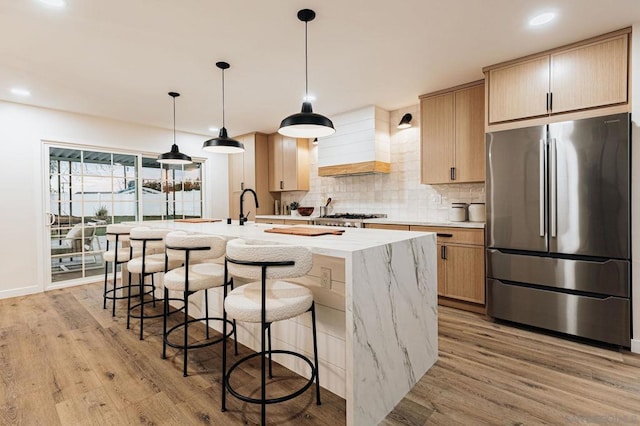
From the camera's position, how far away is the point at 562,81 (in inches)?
106

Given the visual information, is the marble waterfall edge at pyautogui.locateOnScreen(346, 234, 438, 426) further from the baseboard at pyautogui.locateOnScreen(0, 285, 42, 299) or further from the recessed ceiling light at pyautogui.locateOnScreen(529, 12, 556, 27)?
the baseboard at pyautogui.locateOnScreen(0, 285, 42, 299)

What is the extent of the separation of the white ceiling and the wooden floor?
8.19ft

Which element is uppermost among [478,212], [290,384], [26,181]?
[26,181]

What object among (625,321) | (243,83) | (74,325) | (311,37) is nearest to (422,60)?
(311,37)

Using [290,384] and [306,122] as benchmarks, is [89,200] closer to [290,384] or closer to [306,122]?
[306,122]

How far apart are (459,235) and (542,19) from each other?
1.94 meters

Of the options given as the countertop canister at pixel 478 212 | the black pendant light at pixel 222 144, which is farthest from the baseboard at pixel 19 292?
the countertop canister at pixel 478 212

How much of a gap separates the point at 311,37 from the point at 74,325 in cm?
344

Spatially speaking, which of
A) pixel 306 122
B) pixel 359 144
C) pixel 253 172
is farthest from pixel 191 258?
pixel 253 172

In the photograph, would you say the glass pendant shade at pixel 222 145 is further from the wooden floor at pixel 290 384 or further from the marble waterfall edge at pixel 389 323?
the marble waterfall edge at pixel 389 323

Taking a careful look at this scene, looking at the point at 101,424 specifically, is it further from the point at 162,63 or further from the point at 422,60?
the point at 422,60

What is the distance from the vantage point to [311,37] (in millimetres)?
2611

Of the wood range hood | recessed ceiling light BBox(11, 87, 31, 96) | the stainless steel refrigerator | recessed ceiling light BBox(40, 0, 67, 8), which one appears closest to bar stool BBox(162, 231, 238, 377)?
recessed ceiling light BBox(40, 0, 67, 8)

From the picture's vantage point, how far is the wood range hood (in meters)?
4.30
